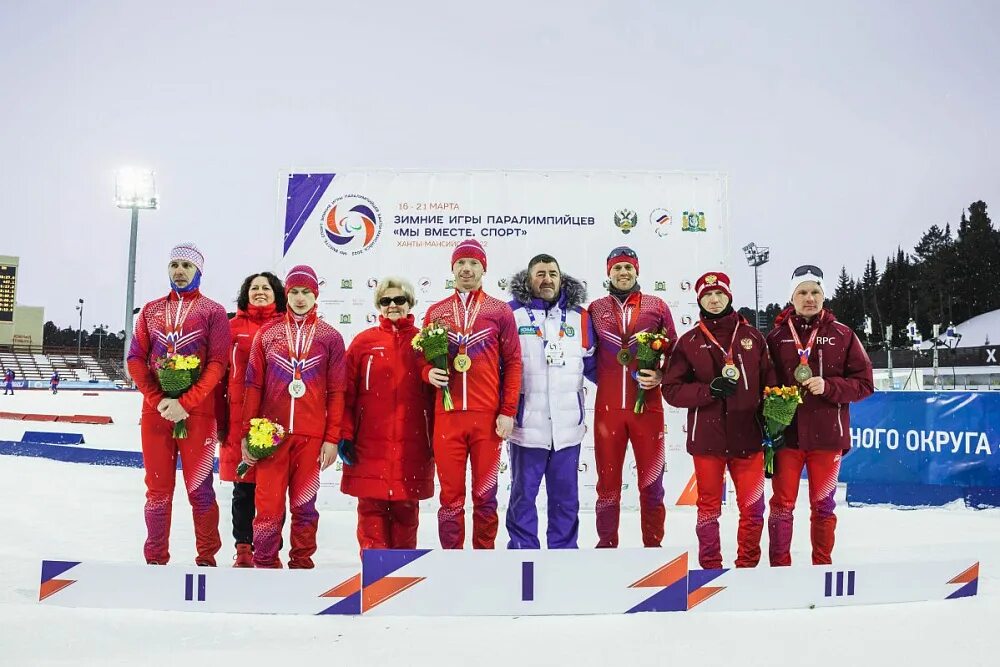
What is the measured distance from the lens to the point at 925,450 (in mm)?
7176

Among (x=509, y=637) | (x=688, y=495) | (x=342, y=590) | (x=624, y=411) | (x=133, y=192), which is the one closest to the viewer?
(x=509, y=637)

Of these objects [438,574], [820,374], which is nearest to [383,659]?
[438,574]

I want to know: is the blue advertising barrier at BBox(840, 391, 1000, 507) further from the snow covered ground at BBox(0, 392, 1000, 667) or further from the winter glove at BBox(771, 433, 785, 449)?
the winter glove at BBox(771, 433, 785, 449)

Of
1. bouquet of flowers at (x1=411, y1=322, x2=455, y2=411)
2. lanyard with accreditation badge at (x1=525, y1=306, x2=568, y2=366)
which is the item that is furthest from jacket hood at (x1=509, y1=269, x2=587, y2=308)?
bouquet of flowers at (x1=411, y1=322, x2=455, y2=411)

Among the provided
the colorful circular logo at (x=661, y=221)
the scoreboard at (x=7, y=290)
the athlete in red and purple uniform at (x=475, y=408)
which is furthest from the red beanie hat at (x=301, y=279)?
the scoreboard at (x=7, y=290)

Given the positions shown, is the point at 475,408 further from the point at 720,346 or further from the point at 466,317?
the point at 720,346

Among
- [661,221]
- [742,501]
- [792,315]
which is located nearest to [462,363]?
[742,501]

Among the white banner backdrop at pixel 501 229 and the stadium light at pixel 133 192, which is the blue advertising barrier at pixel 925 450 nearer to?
the white banner backdrop at pixel 501 229

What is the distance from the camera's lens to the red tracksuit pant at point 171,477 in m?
3.98

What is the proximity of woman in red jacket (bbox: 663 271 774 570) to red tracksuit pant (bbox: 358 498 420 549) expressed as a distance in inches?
65.7

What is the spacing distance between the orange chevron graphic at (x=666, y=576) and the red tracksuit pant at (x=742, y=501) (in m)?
0.53

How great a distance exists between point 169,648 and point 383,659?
930mm

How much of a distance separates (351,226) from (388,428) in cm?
335

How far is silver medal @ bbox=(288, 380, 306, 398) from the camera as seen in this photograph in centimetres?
388
